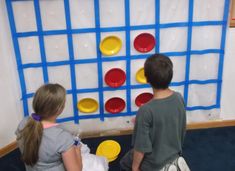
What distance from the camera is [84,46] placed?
1.94 m

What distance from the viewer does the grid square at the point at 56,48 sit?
6.23 ft

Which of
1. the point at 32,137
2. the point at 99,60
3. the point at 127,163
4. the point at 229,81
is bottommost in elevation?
the point at 127,163

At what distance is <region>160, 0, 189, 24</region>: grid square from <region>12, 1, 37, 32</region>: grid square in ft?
2.57

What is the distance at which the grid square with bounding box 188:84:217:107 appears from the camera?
2.16 meters

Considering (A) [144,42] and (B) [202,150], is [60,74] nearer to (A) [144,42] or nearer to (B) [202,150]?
(A) [144,42]

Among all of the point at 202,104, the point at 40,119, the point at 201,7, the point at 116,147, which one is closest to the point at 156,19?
the point at 201,7

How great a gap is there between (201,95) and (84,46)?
2.94 feet

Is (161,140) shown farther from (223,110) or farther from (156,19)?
(223,110)

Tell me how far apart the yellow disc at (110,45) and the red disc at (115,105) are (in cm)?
34

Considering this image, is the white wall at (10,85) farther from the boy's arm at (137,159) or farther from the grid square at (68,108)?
the boy's arm at (137,159)

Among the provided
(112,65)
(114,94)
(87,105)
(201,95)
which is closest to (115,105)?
(114,94)

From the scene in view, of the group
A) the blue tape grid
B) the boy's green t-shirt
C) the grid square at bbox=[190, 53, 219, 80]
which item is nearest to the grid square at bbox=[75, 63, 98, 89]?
the blue tape grid

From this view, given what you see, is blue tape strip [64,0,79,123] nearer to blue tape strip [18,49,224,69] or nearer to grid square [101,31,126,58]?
blue tape strip [18,49,224,69]

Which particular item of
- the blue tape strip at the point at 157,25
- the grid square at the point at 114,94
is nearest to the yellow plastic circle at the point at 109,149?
the grid square at the point at 114,94
